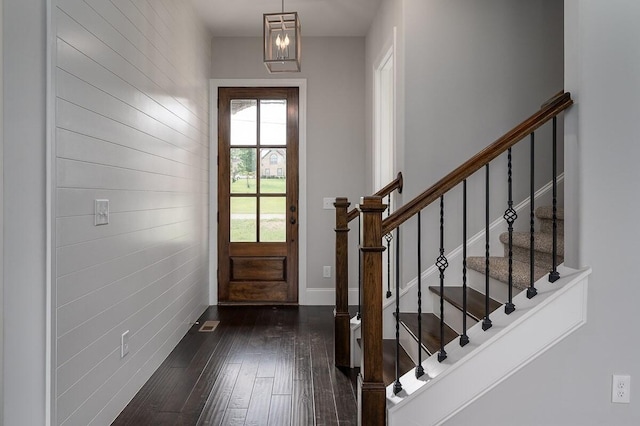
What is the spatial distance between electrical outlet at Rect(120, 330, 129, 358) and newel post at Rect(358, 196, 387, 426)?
4.26ft

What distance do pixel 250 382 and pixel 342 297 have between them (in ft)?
2.63

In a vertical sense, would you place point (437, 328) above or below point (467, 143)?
below

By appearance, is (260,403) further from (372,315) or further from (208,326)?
(208,326)

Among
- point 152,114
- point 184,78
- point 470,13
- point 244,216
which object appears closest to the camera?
point 152,114

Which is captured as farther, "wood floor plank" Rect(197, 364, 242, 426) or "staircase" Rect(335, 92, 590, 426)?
"wood floor plank" Rect(197, 364, 242, 426)

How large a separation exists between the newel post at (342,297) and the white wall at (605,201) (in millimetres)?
1400

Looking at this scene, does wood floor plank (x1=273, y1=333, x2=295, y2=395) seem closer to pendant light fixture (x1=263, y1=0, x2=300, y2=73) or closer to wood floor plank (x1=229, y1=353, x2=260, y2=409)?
wood floor plank (x1=229, y1=353, x2=260, y2=409)

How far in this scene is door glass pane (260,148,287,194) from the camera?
16.7ft

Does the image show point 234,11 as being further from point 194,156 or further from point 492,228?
point 492,228

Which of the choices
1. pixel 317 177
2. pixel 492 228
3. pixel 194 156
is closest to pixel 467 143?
pixel 492 228

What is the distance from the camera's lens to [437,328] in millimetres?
2898

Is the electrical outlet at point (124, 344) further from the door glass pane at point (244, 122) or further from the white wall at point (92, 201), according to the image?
the door glass pane at point (244, 122)

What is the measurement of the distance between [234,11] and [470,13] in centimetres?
211

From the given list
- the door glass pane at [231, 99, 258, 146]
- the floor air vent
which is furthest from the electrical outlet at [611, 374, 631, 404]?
the door glass pane at [231, 99, 258, 146]
